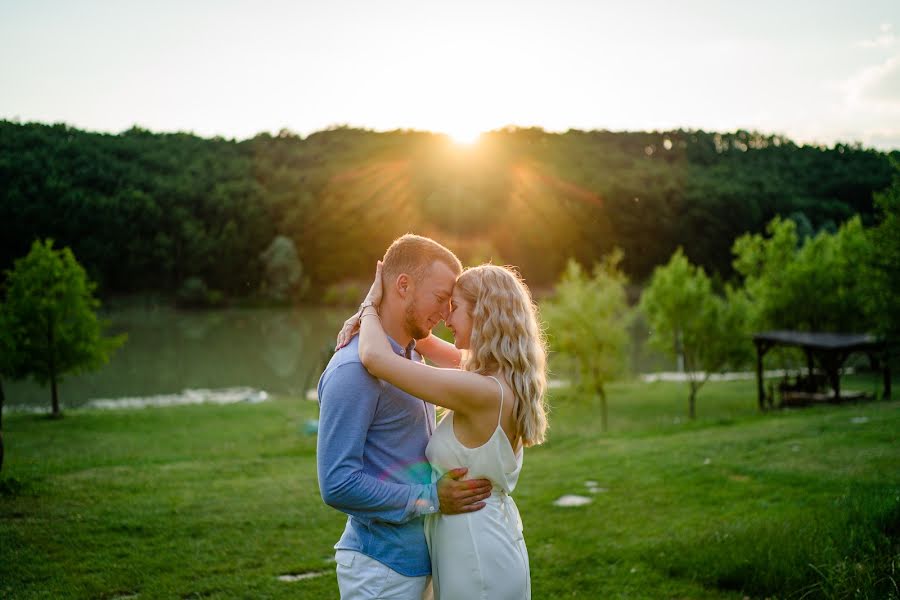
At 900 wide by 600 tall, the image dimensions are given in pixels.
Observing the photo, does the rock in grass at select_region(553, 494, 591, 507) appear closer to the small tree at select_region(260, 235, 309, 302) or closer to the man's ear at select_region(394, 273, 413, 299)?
the man's ear at select_region(394, 273, 413, 299)

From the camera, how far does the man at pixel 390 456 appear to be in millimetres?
2826

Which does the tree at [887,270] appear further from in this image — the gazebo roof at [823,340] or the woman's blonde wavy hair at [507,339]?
the woman's blonde wavy hair at [507,339]

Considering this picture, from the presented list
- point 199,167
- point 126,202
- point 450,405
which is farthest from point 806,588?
point 199,167

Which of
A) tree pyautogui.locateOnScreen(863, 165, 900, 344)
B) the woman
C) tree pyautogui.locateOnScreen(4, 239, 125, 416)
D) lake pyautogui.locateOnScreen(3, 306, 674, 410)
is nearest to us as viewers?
the woman

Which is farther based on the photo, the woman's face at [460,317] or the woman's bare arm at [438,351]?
the woman's bare arm at [438,351]

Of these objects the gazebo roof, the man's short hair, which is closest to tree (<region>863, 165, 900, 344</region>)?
the gazebo roof

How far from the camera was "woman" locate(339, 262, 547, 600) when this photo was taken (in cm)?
297

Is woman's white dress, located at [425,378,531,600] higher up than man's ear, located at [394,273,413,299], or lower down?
lower down

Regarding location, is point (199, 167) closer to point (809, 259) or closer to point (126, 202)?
point (126, 202)

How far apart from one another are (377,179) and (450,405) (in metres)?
85.6

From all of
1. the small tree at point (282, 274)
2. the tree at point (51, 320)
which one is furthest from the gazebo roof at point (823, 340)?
the small tree at point (282, 274)

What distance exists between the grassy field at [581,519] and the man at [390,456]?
327cm

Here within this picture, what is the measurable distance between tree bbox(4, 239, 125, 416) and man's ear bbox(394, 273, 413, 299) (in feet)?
72.1

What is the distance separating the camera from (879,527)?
6195mm
